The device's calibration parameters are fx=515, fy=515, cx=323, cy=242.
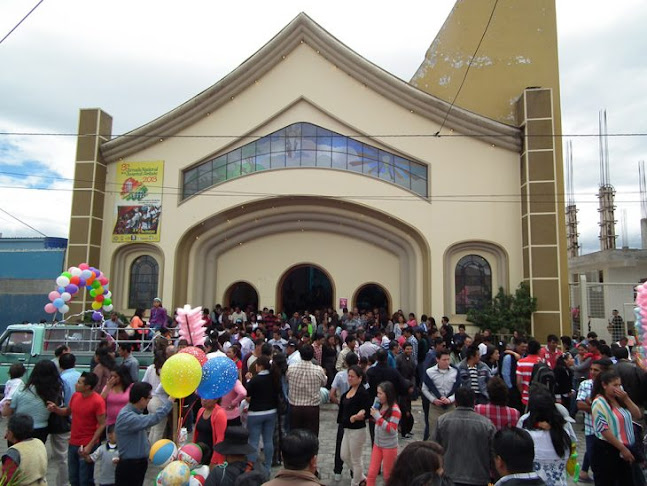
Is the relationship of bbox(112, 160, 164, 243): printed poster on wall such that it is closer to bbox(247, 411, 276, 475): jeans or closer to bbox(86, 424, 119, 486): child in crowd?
bbox(247, 411, 276, 475): jeans

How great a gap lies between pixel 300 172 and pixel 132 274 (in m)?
7.78

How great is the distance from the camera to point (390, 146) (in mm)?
18219

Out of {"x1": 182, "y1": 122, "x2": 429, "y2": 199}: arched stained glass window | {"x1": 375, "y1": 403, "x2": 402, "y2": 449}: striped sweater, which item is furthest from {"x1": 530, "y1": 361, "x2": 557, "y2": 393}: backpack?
{"x1": 182, "y1": 122, "x2": 429, "y2": 199}: arched stained glass window

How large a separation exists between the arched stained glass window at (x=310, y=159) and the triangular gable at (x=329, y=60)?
186cm

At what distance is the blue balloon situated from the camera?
16.8 feet

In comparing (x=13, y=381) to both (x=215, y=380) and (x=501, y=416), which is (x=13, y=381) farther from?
(x=501, y=416)

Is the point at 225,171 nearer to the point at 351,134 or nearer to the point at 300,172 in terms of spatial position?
the point at 300,172

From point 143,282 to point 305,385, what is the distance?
49.7ft

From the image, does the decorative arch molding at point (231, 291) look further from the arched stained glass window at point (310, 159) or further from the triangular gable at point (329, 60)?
the triangular gable at point (329, 60)

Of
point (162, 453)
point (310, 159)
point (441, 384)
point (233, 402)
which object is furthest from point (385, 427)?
point (310, 159)

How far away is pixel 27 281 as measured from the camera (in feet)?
69.8

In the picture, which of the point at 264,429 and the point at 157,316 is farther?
the point at 157,316

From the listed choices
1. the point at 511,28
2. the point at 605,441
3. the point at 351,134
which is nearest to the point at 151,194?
the point at 351,134

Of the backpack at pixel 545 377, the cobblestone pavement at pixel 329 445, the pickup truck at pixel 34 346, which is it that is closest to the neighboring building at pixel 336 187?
the cobblestone pavement at pixel 329 445
